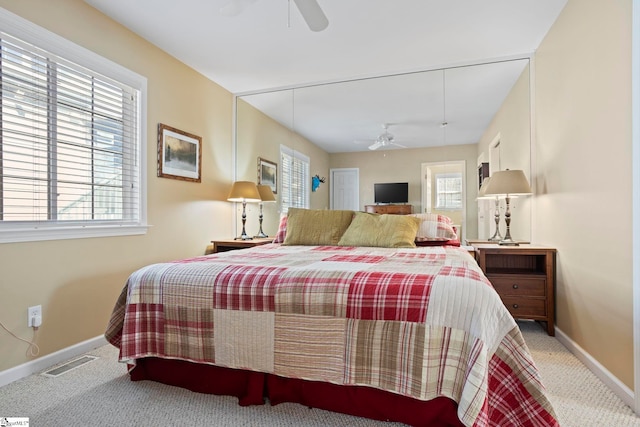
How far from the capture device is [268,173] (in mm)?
4109

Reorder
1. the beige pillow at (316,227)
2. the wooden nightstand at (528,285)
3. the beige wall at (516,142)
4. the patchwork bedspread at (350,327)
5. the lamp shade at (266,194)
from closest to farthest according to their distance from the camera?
the patchwork bedspread at (350,327), the wooden nightstand at (528,285), the beige pillow at (316,227), the beige wall at (516,142), the lamp shade at (266,194)

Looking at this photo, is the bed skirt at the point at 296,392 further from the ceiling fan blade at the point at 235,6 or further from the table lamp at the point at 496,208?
the table lamp at the point at 496,208

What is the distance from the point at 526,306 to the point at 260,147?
10.3 feet

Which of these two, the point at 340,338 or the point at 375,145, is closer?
the point at 340,338

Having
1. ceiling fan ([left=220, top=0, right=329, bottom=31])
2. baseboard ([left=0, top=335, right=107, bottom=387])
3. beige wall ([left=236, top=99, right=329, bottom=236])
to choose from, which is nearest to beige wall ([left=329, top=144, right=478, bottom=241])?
beige wall ([left=236, top=99, right=329, bottom=236])

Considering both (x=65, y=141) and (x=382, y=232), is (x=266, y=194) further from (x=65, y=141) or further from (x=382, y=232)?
(x=65, y=141)

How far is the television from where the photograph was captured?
3469mm

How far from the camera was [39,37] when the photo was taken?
7.06ft

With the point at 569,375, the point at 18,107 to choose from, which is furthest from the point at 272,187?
the point at 569,375

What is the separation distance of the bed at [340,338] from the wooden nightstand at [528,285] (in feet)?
3.39

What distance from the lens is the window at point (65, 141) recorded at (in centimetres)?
203

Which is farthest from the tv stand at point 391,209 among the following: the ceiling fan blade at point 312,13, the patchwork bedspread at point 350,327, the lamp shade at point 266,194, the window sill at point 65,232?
the window sill at point 65,232

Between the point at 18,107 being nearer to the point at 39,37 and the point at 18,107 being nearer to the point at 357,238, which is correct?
the point at 39,37

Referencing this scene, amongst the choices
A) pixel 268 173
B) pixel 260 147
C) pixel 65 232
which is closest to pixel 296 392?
pixel 65 232
